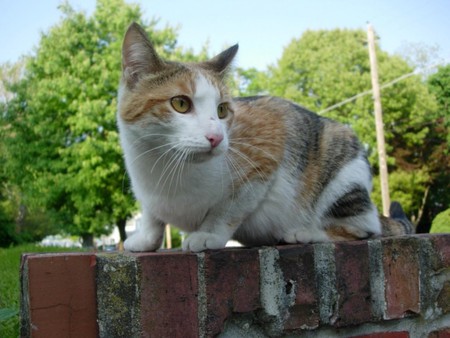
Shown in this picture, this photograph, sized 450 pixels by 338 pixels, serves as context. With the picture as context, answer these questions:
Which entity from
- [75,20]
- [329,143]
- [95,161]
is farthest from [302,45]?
[329,143]

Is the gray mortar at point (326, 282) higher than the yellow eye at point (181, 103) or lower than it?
lower

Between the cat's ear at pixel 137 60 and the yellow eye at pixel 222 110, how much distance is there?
0.28 metres

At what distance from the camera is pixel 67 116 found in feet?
51.3

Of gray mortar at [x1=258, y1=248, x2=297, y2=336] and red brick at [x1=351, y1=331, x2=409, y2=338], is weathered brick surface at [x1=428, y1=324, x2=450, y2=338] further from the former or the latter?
gray mortar at [x1=258, y1=248, x2=297, y2=336]

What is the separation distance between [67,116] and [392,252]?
50.3ft

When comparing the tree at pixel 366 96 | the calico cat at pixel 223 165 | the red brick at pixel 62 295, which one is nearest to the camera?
the red brick at pixel 62 295

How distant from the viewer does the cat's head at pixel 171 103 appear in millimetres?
1564

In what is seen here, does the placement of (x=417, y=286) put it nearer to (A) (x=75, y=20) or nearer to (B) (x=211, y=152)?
(B) (x=211, y=152)

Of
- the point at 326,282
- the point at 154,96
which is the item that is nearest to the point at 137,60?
the point at 154,96

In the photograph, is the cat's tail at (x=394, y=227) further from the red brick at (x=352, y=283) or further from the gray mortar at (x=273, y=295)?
the gray mortar at (x=273, y=295)

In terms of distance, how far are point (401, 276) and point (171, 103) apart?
1028 mm

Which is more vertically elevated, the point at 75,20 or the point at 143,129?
the point at 75,20

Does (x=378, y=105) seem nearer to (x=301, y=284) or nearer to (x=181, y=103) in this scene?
(x=181, y=103)

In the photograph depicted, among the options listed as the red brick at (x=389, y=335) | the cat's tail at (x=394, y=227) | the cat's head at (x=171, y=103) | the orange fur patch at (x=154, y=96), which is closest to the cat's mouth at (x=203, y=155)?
the cat's head at (x=171, y=103)
